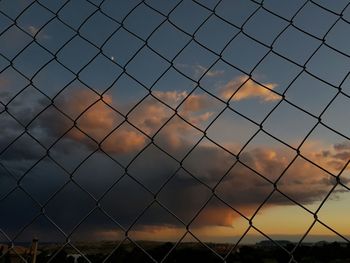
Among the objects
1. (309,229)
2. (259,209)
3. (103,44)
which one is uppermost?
(103,44)

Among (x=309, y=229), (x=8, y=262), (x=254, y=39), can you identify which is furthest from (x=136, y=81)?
(x=8, y=262)

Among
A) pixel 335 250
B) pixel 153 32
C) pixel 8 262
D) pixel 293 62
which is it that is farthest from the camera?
pixel 335 250

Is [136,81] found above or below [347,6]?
above

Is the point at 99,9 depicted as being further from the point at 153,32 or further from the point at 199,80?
the point at 199,80

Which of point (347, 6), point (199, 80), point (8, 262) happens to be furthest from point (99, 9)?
point (8, 262)

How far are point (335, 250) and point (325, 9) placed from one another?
7.37ft

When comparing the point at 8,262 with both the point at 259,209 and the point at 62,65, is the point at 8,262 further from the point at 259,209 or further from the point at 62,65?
the point at 259,209

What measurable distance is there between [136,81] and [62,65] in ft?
1.32

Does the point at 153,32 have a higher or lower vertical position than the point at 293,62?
higher

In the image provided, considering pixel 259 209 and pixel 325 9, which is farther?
pixel 325 9

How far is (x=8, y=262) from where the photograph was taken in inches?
118

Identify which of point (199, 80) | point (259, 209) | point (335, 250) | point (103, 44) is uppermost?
point (103, 44)

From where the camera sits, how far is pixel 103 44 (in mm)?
2426

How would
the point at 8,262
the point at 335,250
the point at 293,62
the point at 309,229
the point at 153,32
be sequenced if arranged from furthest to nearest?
the point at 335,250 < the point at 8,262 < the point at 153,32 < the point at 293,62 < the point at 309,229
